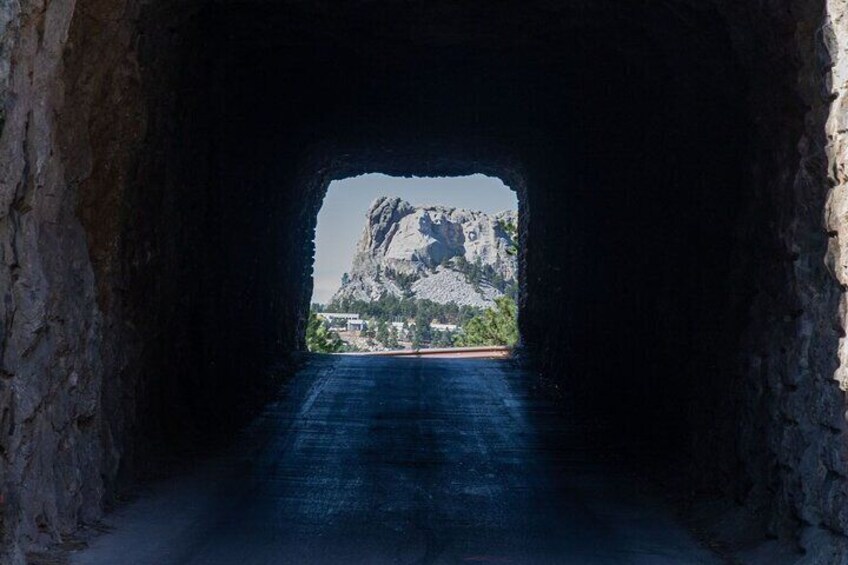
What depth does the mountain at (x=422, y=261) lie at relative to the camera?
6654 inches

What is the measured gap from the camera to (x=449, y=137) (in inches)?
864

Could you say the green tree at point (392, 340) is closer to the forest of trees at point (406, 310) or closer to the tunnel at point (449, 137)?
the forest of trees at point (406, 310)

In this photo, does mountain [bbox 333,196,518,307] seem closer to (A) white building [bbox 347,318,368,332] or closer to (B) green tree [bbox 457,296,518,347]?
(A) white building [bbox 347,318,368,332]

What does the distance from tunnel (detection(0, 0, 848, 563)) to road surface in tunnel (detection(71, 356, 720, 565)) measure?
585mm

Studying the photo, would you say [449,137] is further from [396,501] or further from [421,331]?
[421,331]

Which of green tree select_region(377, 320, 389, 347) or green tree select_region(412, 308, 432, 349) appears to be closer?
green tree select_region(377, 320, 389, 347)

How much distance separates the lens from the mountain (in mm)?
169000

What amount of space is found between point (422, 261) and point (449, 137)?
522 ft

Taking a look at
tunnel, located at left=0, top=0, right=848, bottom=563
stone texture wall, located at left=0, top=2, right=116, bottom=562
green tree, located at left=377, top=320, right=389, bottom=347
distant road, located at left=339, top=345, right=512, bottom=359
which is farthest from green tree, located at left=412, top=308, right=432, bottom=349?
stone texture wall, located at left=0, top=2, right=116, bottom=562

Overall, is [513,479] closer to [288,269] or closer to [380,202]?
[288,269]

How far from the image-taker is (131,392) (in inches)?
447

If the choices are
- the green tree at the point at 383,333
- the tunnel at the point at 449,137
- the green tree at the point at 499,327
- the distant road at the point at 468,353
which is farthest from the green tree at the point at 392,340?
the tunnel at the point at 449,137

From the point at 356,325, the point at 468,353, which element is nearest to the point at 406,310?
the point at 356,325

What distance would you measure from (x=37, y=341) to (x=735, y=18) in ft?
19.4
